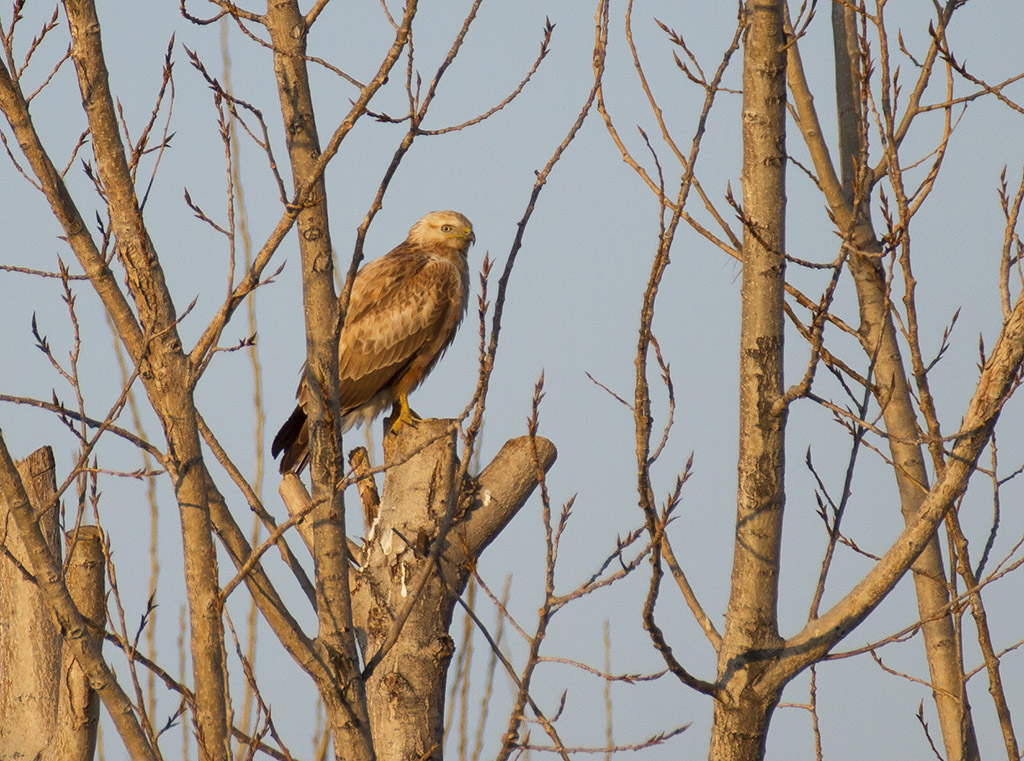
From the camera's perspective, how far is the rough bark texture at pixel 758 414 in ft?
8.97

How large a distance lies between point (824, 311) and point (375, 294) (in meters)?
4.10

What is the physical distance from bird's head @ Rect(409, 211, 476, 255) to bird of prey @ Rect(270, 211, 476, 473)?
0.27 m

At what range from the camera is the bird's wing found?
6176 millimetres

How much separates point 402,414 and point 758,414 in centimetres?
353

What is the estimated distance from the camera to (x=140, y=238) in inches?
90.0

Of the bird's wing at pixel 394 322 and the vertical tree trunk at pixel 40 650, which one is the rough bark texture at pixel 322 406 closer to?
the vertical tree trunk at pixel 40 650

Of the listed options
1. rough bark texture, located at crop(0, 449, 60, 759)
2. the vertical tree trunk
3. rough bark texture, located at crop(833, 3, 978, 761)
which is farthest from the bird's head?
rough bark texture, located at crop(0, 449, 60, 759)

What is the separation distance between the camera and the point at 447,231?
22.3 ft

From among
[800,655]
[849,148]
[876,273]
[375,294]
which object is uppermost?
[375,294]

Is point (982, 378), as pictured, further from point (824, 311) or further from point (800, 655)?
point (800, 655)

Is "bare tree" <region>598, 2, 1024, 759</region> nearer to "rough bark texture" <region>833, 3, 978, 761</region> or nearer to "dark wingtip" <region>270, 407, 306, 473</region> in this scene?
"rough bark texture" <region>833, 3, 978, 761</region>

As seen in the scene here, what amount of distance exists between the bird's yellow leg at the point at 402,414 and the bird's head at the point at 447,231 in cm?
111

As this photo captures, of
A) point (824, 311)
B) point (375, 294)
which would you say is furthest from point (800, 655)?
point (375, 294)

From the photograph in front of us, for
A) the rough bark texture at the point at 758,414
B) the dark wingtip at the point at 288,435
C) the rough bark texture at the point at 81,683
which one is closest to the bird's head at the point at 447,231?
the dark wingtip at the point at 288,435
